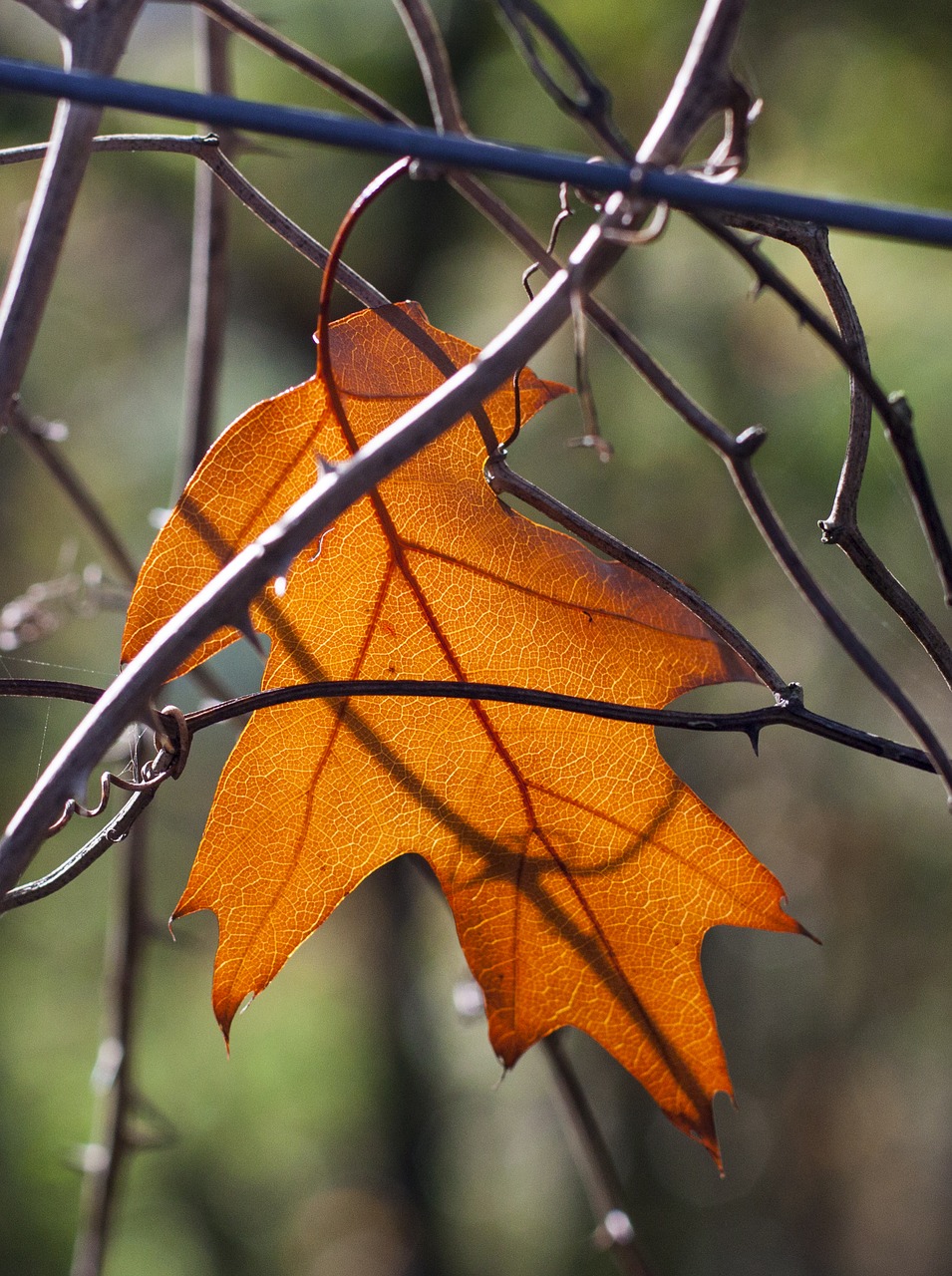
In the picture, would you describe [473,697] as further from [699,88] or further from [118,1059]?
[118,1059]

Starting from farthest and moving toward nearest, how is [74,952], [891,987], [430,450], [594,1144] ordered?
[74,952] < [891,987] < [594,1144] < [430,450]

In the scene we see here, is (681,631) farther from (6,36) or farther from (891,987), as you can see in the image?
(6,36)

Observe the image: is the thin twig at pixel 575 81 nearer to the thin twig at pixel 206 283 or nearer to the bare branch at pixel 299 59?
the bare branch at pixel 299 59

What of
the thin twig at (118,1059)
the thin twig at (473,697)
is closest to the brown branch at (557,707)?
the thin twig at (473,697)

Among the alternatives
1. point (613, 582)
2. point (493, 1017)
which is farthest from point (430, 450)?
point (493, 1017)

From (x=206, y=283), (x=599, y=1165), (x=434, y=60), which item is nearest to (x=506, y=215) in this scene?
(x=434, y=60)
